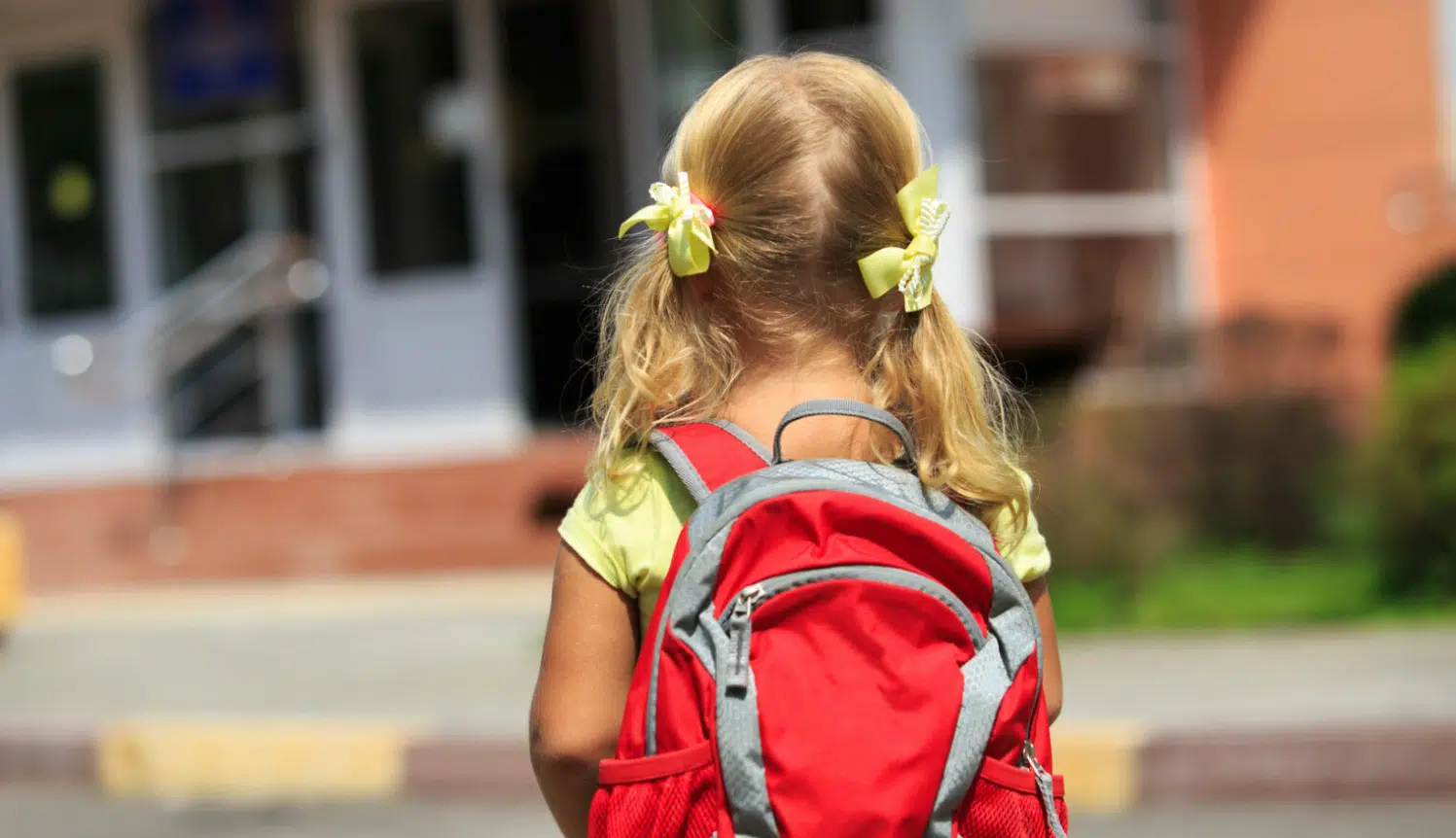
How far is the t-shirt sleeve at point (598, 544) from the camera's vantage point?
1.74m

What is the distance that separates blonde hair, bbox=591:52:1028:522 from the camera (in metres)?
1.75

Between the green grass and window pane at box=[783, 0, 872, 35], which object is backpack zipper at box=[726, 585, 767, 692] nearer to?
the green grass

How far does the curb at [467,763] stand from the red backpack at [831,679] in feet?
12.1

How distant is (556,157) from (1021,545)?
995 cm

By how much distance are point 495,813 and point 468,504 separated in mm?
5323

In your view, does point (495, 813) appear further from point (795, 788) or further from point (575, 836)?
point (795, 788)

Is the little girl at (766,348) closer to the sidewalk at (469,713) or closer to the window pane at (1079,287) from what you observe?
the sidewalk at (469,713)

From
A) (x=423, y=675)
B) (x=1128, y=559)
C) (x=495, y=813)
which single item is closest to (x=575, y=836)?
(x=495, y=813)

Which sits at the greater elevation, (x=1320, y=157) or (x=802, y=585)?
(x=1320, y=157)

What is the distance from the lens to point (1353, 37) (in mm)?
11164

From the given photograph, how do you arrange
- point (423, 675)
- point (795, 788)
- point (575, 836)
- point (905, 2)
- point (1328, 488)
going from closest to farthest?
point (795, 788), point (575, 836), point (423, 675), point (1328, 488), point (905, 2)

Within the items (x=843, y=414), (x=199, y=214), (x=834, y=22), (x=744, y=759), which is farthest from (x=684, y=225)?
(x=199, y=214)

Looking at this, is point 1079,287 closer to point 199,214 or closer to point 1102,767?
point 199,214

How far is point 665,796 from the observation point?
1.59m
